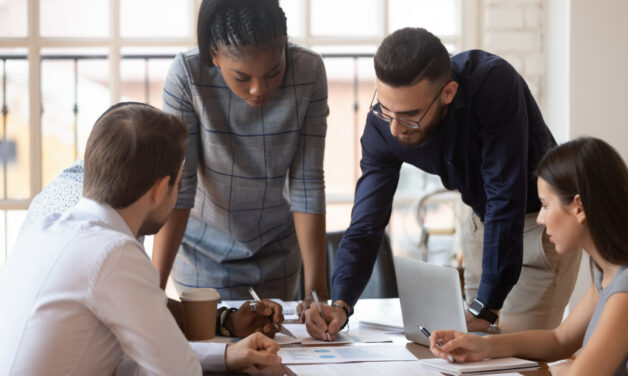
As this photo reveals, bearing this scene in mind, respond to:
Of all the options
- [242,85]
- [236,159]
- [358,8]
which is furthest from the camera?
[358,8]

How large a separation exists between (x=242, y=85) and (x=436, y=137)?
49 cm

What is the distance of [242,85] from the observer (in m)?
1.74

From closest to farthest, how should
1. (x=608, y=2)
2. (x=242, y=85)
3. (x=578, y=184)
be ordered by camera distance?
1. (x=578, y=184)
2. (x=242, y=85)
3. (x=608, y=2)

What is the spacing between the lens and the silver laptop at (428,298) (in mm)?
1450

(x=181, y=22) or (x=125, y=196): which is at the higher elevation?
(x=181, y=22)

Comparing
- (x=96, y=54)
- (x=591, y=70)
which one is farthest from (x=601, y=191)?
(x=96, y=54)

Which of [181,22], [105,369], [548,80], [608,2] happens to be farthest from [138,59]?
[105,369]

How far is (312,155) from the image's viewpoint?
6.47 feet

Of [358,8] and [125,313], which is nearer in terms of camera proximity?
[125,313]

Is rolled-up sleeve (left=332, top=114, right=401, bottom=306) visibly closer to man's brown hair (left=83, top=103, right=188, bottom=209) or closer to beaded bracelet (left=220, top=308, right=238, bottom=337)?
beaded bracelet (left=220, top=308, right=238, bottom=337)

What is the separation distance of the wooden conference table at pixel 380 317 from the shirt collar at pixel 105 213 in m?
0.37

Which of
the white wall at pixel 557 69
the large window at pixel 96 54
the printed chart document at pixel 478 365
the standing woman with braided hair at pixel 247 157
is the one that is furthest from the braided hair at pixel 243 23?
the white wall at pixel 557 69

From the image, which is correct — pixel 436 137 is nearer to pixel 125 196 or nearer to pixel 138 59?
pixel 125 196

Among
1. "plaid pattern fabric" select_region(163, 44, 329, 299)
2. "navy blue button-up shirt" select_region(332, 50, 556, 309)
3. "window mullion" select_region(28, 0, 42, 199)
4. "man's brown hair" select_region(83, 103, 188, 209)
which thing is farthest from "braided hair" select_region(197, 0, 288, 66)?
"window mullion" select_region(28, 0, 42, 199)
